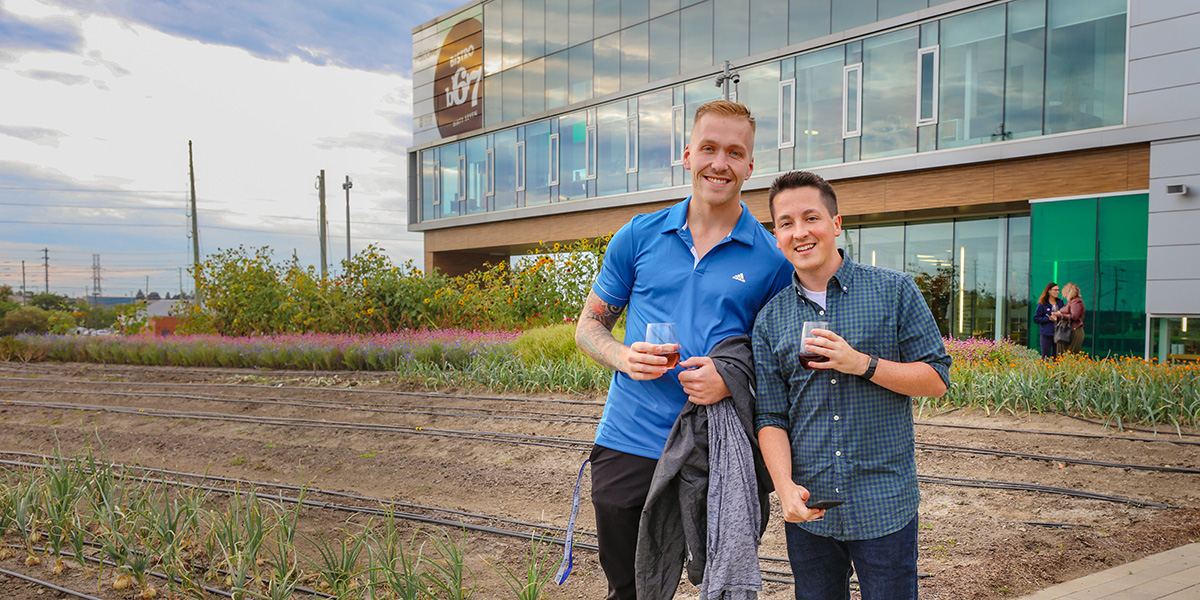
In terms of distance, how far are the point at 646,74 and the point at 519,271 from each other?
1140cm

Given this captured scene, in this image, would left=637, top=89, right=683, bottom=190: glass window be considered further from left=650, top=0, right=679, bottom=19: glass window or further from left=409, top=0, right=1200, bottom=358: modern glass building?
left=650, top=0, right=679, bottom=19: glass window

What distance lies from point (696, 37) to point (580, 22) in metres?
5.75

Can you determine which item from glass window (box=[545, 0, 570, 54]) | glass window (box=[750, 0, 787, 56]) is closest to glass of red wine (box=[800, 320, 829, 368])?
glass window (box=[750, 0, 787, 56])

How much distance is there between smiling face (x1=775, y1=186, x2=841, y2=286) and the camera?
7.27 feet

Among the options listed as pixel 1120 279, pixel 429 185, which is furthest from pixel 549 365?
pixel 429 185

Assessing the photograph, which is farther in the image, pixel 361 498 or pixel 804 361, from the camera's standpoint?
pixel 361 498

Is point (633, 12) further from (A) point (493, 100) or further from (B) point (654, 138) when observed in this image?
(A) point (493, 100)

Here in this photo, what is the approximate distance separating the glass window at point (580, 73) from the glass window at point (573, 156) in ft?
2.65

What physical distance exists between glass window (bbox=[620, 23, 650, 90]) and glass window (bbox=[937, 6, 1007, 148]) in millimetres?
10343

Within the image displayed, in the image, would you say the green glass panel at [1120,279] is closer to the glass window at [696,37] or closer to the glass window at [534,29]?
the glass window at [696,37]

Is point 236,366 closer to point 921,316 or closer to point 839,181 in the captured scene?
point 839,181

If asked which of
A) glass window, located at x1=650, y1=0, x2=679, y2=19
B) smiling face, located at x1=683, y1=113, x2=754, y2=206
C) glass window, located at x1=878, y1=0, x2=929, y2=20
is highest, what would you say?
glass window, located at x1=650, y1=0, x2=679, y2=19

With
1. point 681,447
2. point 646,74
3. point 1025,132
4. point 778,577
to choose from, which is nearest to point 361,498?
point 778,577

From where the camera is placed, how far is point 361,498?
577cm
